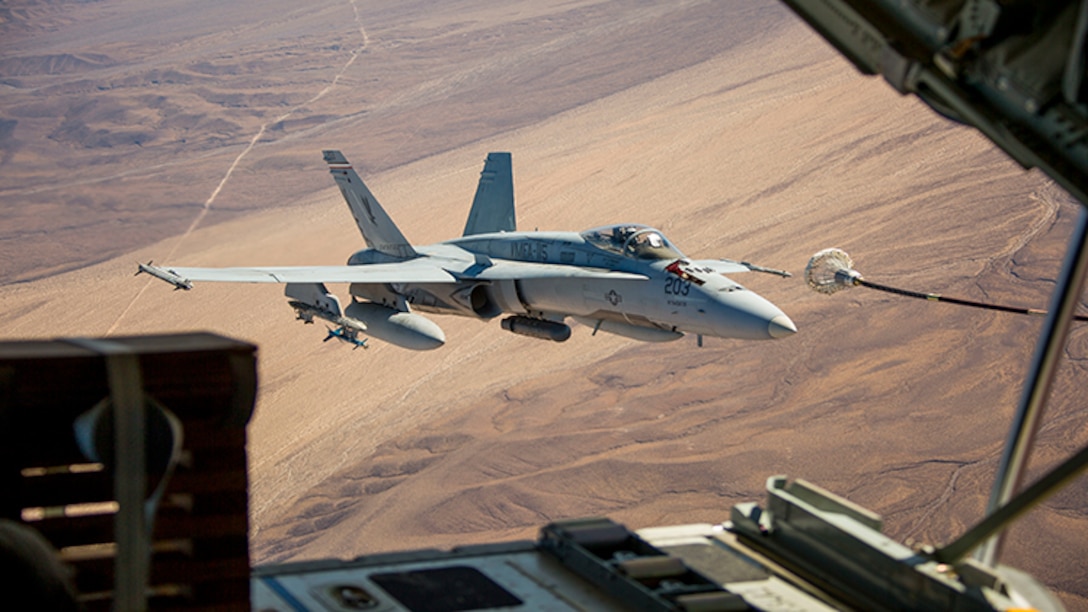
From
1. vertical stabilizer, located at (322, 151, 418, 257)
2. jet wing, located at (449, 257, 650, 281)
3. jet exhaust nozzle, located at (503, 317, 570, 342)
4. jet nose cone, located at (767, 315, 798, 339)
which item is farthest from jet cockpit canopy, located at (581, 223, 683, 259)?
vertical stabilizer, located at (322, 151, 418, 257)

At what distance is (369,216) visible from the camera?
33.3 metres

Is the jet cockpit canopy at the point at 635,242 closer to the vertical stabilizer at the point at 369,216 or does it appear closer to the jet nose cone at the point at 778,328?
the jet nose cone at the point at 778,328

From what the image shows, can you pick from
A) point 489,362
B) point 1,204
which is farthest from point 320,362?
point 1,204

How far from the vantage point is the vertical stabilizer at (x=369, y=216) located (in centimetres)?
3244

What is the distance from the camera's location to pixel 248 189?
12362 cm

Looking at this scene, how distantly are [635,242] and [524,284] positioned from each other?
12.6ft

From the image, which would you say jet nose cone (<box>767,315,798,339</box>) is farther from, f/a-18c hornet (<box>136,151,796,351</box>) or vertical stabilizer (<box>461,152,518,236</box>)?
vertical stabilizer (<box>461,152,518,236</box>)

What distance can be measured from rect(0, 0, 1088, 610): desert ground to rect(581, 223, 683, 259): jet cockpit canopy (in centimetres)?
3468

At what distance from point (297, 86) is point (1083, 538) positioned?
403ft

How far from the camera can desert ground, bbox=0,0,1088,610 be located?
2411 inches

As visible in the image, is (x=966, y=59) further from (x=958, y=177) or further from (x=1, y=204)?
(x=1, y=204)

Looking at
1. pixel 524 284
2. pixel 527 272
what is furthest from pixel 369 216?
pixel 527 272

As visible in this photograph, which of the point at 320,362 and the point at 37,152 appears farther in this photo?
the point at 37,152

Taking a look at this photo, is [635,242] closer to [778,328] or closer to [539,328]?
[778,328]
